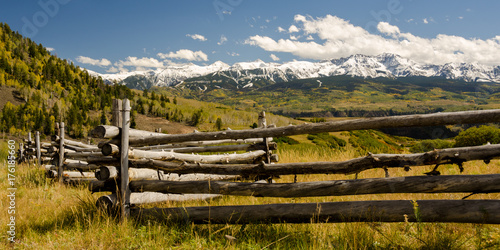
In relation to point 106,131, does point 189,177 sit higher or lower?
lower

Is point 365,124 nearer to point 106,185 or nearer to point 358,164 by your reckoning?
point 358,164

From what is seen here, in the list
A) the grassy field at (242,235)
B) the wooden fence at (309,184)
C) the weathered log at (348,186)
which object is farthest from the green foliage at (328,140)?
the weathered log at (348,186)

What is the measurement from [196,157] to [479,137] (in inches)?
572

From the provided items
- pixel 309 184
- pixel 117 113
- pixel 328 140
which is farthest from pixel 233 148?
pixel 328 140

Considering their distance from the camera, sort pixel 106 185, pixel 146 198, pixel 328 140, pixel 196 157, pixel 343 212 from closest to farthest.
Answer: pixel 343 212 → pixel 106 185 → pixel 146 198 → pixel 196 157 → pixel 328 140

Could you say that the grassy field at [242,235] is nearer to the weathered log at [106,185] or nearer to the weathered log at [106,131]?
the weathered log at [106,185]

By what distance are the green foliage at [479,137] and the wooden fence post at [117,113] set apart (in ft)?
50.0

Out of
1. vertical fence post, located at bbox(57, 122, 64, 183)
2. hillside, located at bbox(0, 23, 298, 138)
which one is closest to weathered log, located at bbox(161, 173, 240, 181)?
vertical fence post, located at bbox(57, 122, 64, 183)

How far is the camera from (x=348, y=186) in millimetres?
3328

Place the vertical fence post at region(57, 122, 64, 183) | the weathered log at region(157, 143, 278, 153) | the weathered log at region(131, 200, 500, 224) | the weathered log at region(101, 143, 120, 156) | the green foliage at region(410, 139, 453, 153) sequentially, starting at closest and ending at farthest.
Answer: the weathered log at region(131, 200, 500, 224), the weathered log at region(101, 143, 120, 156), the weathered log at region(157, 143, 278, 153), the vertical fence post at region(57, 122, 64, 183), the green foliage at region(410, 139, 453, 153)

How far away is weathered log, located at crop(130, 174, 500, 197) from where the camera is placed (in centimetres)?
294

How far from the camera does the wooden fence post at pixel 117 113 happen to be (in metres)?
4.16

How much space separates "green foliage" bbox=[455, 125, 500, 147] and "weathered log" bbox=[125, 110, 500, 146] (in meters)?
12.6

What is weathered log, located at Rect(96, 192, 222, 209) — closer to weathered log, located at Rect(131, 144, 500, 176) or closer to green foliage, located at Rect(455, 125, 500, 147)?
weathered log, located at Rect(131, 144, 500, 176)
